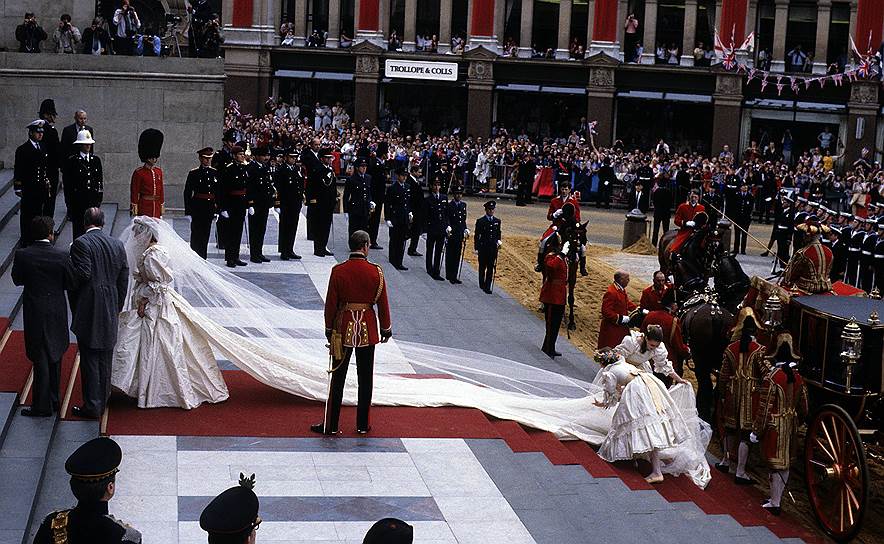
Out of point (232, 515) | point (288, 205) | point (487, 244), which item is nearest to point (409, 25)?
point (288, 205)

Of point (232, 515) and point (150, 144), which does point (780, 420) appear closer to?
point (232, 515)

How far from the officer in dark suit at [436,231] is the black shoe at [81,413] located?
1177 cm

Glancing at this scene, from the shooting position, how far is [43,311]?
10.8m

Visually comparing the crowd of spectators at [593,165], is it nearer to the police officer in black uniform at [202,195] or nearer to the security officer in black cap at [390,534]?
the police officer in black uniform at [202,195]

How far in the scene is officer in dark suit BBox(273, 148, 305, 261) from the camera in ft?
72.2

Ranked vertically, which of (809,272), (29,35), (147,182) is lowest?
(809,272)

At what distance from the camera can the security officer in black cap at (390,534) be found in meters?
4.97

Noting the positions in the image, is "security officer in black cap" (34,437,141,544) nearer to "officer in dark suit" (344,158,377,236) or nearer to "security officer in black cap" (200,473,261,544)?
"security officer in black cap" (200,473,261,544)

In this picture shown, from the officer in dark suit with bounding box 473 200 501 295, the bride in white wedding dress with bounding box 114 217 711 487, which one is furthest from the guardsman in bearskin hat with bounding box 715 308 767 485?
the officer in dark suit with bounding box 473 200 501 295

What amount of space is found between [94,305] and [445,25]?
4073 centimetres

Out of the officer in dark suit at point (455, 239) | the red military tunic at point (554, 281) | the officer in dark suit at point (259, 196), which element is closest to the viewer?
the red military tunic at point (554, 281)

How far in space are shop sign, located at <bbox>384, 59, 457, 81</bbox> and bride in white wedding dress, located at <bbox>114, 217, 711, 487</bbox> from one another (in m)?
36.0

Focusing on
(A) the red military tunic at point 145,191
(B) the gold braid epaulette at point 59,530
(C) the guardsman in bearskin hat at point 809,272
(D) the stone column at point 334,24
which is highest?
(D) the stone column at point 334,24

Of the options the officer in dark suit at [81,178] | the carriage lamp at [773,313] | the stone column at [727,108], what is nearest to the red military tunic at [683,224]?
the carriage lamp at [773,313]
